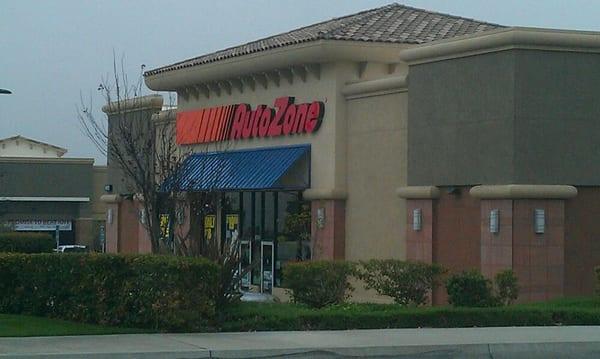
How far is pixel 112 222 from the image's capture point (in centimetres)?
5103

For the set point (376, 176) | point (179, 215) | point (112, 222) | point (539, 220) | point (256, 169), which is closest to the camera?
point (539, 220)

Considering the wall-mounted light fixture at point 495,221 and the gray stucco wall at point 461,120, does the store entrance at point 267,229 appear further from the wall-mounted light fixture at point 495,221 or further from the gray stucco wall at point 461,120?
the wall-mounted light fixture at point 495,221

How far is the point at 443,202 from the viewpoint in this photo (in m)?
30.7

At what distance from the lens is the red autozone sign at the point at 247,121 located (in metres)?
36.2

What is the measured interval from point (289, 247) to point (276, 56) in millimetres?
6351

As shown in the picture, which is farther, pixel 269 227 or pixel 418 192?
pixel 269 227

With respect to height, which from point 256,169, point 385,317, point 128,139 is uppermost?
point 128,139

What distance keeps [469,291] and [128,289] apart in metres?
7.74

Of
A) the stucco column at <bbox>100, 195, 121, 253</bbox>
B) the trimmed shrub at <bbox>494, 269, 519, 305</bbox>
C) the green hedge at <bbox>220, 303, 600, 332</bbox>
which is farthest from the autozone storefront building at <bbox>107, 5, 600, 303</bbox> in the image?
the stucco column at <bbox>100, 195, 121, 253</bbox>

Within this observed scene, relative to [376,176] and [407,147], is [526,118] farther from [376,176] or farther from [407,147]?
[376,176]

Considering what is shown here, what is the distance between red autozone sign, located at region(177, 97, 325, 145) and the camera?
36188mm

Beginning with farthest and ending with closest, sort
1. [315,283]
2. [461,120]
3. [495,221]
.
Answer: [461,120] < [495,221] < [315,283]

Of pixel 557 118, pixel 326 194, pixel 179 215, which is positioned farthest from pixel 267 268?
pixel 557 118

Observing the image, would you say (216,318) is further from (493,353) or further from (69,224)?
(69,224)
